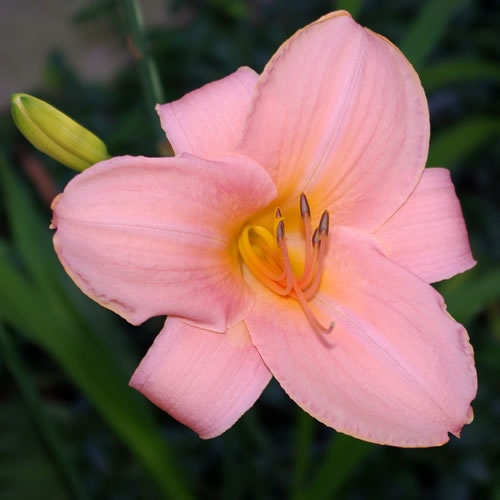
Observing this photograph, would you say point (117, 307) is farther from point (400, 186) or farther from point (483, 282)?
point (483, 282)

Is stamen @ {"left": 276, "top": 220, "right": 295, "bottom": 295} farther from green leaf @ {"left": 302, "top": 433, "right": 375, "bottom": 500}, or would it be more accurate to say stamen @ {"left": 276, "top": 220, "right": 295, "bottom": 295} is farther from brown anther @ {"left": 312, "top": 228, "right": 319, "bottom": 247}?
green leaf @ {"left": 302, "top": 433, "right": 375, "bottom": 500}

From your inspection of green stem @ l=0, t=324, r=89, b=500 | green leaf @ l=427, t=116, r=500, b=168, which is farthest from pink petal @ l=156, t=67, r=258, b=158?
green leaf @ l=427, t=116, r=500, b=168

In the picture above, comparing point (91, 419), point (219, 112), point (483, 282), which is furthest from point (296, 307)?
point (91, 419)

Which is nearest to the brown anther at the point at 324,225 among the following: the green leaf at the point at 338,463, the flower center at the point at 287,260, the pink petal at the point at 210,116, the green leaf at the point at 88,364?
the flower center at the point at 287,260

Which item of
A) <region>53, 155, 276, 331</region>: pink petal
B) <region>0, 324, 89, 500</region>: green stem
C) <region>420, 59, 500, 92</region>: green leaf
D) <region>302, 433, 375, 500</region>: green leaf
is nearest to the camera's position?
<region>53, 155, 276, 331</region>: pink petal

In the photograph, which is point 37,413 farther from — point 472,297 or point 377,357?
Result: point 472,297
